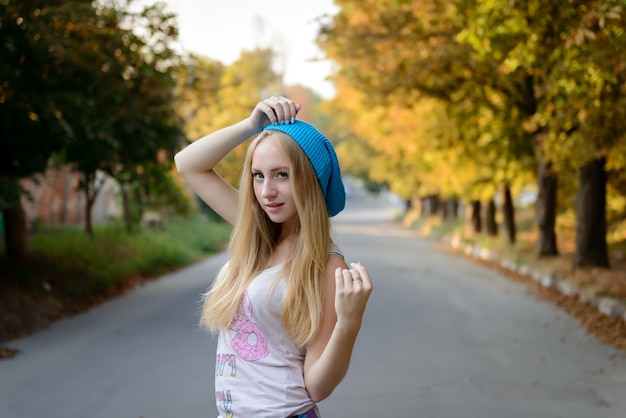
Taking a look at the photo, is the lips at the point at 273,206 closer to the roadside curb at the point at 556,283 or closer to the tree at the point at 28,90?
the tree at the point at 28,90

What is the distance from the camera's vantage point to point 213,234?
2595 cm

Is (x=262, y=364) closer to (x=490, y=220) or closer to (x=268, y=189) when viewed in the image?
(x=268, y=189)

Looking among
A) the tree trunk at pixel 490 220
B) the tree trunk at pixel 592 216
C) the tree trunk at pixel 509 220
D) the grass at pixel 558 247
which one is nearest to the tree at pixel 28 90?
the grass at pixel 558 247

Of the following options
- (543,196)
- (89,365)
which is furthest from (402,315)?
(543,196)

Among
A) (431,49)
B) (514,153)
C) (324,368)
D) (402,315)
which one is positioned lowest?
(402,315)

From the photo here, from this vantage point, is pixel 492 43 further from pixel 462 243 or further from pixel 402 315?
pixel 462 243

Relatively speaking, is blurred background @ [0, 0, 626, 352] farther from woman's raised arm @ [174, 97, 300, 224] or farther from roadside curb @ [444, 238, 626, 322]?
woman's raised arm @ [174, 97, 300, 224]

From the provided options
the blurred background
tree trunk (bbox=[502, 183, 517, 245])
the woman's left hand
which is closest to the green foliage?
the blurred background

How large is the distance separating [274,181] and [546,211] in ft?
55.5

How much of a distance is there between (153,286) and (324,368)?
43.2 ft

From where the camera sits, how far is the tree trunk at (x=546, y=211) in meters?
18.4

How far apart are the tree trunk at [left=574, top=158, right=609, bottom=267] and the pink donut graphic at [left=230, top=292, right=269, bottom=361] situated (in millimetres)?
13723

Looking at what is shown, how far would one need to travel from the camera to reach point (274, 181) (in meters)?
2.55

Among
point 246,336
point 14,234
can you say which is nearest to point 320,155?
point 246,336
